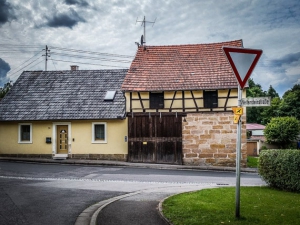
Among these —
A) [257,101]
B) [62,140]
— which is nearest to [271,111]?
[62,140]

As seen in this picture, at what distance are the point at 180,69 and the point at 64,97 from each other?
359 inches

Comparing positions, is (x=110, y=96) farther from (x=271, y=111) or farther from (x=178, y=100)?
(x=271, y=111)

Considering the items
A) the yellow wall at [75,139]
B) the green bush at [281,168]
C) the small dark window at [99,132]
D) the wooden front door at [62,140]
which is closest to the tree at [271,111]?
the yellow wall at [75,139]

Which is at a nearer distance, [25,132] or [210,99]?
[210,99]

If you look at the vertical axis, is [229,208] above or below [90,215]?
above

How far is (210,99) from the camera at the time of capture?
72.5ft

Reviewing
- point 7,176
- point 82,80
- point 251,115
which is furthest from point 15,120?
point 251,115

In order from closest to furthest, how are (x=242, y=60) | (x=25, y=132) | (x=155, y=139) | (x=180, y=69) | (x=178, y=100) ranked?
(x=242, y=60)
(x=155, y=139)
(x=178, y=100)
(x=180, y=69)
(x=25, y=132)

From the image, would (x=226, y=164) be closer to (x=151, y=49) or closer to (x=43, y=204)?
(x=151, y=49)

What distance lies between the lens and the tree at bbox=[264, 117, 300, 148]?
103ft

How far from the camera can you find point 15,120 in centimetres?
2406

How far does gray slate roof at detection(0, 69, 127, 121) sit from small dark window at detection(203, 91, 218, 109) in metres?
5.69

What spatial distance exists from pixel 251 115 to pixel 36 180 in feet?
207

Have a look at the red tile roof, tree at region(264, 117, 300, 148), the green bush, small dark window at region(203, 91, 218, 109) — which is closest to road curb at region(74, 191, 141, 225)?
the green bush
